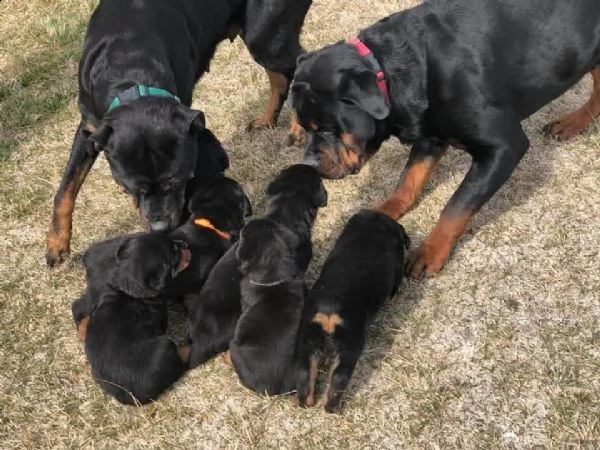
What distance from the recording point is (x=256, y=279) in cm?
336

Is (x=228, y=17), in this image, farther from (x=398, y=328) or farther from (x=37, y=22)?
(x=37, y=22)

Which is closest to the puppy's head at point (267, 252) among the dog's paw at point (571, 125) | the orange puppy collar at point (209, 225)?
the orange puppy collar at point (209, 225)

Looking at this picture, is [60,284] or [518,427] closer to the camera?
[518,427]

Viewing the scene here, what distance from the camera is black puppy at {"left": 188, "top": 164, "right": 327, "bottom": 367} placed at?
11.2 ft

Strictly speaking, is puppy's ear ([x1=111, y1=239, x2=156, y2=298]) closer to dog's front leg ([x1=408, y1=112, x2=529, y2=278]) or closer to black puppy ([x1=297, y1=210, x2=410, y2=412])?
black puppy ([x1=297, y1=210, x2=410, y2=412])

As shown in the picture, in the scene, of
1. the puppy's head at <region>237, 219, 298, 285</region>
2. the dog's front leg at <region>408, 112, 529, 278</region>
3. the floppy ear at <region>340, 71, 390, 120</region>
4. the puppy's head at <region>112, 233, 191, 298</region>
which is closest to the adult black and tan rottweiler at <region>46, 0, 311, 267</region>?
the puppy's head at <region>112, 233, 191, 298</region>

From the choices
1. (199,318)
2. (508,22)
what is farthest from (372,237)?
(508,22)

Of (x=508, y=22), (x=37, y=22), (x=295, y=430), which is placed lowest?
(x=37, y=22)

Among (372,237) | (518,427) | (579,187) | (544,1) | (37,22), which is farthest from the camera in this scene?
(37,22)

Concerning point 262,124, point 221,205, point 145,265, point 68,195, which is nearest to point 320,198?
point 221,205

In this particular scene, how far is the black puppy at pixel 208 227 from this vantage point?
3.65 metres

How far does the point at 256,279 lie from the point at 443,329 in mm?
1146

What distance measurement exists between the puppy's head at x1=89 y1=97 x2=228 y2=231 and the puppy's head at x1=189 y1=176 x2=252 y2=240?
9 centimetres

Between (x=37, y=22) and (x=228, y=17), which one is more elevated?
(x=228, y=17)
